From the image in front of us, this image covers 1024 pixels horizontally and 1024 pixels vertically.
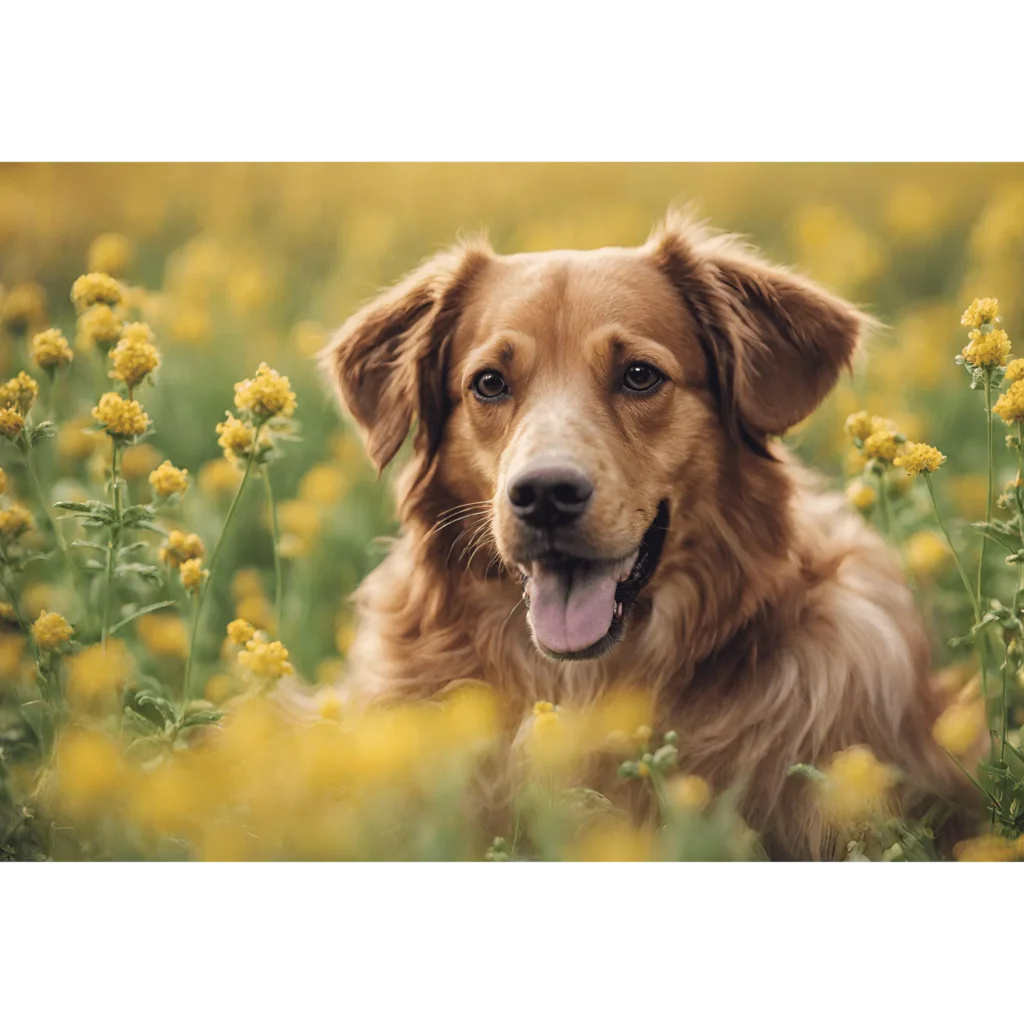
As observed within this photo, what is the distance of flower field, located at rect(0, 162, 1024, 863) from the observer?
2691 mm

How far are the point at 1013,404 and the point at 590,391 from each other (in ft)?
3.47

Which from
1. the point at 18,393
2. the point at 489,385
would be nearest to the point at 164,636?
the point at 18,393

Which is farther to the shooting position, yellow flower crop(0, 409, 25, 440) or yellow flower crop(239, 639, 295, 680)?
yellow flower crop(0, 409, 25, 440)

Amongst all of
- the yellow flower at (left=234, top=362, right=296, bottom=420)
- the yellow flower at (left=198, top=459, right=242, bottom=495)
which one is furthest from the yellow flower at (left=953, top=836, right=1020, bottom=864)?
the yellow flower at (left=198, top=459, right=242, bottom=495)

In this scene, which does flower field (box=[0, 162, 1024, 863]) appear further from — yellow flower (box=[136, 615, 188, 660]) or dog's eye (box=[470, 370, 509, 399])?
dog's eye (box=[470, 370, 509, 399])

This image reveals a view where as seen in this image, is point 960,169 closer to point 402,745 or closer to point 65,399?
point 402,745

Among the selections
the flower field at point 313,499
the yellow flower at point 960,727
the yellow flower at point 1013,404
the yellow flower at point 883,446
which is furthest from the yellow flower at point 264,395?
the yellow flower at point 960,727

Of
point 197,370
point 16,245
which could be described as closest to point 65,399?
point 197,370

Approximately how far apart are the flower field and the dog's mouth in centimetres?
22

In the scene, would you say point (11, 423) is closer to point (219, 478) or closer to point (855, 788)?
point (219, 478)

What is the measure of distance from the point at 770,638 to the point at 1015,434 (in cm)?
85

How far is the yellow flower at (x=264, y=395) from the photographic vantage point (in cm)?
308

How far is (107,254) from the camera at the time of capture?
3953 mm

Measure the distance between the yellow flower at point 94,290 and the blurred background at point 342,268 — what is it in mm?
347
